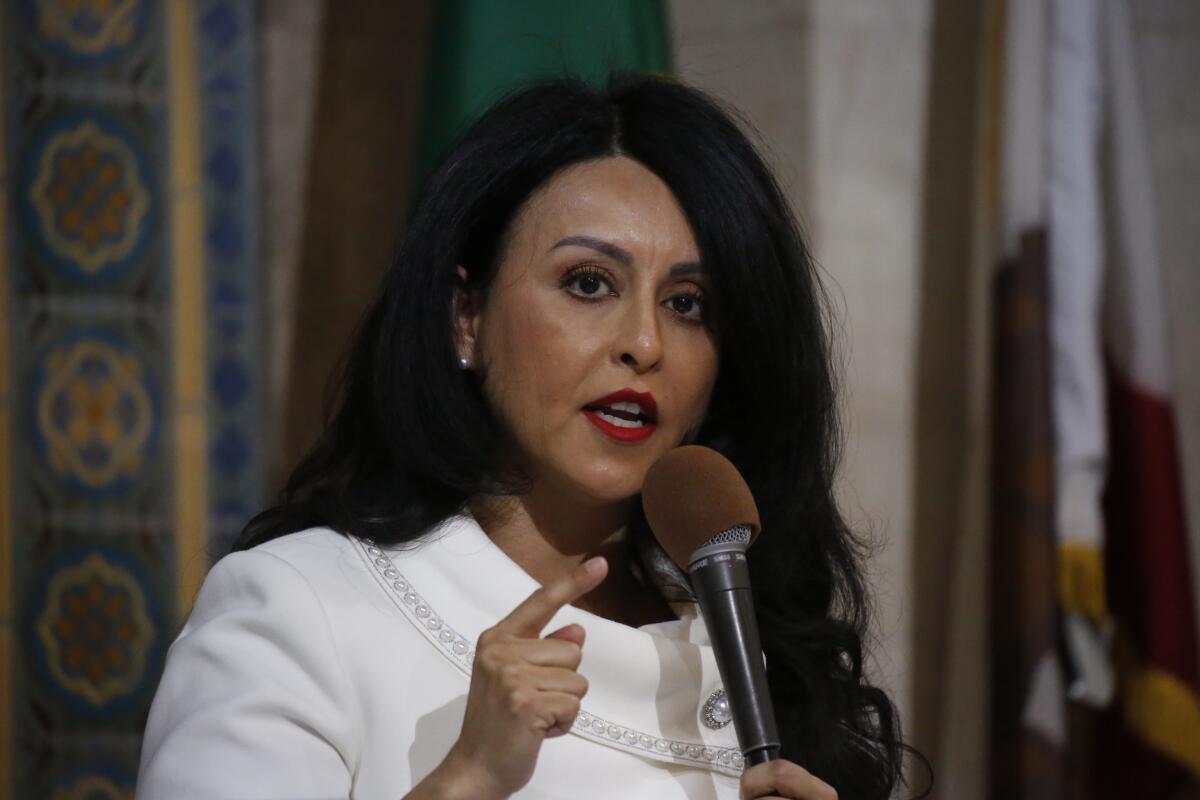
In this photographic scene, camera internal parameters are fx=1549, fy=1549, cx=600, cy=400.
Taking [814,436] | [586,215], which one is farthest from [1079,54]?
[586,215]

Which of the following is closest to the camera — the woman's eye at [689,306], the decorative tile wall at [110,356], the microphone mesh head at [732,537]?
the microphone mesh head at [732,537]

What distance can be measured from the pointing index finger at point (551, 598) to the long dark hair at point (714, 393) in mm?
410

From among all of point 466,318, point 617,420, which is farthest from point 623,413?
point 466,318

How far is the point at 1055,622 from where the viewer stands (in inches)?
122

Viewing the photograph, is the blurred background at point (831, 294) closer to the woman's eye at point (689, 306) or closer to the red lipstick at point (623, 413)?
the woman's eye at point (689, 306)

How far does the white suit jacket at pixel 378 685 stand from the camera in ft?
4.95

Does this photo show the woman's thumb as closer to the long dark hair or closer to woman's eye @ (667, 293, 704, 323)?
the long dark hair

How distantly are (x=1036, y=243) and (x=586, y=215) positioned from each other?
1.56m

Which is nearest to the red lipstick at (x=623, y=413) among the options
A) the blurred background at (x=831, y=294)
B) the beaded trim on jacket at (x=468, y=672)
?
the beaded trim on jacket at (x=468, y=672)

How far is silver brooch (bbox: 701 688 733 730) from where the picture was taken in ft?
5.93

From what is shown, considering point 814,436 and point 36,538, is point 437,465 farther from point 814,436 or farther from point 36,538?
point 36,538

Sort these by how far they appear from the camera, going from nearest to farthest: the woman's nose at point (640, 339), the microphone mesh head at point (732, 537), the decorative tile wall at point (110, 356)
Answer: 1. the microphone mesh head at point (732, 537)
2. the woman's nose at point (640, 339)
3. the decorative tile wall at point (110, 356)

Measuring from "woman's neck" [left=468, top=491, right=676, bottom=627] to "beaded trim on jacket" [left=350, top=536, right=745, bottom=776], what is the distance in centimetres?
19

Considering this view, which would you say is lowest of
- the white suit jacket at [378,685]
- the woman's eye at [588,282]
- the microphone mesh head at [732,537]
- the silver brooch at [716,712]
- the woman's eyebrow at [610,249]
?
the silver brooch at [716,712]
